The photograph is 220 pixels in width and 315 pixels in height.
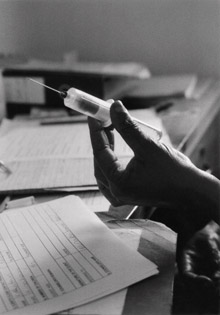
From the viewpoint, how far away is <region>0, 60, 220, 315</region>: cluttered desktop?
47 centimetres

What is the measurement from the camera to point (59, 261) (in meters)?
0.53

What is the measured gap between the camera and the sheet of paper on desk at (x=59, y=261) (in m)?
0.47

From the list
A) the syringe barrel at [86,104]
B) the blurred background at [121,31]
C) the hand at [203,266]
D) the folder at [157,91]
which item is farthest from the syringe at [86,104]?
the blurred background at [121,31]

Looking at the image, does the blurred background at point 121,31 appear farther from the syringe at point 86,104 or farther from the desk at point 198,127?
the syringe at point 86,104

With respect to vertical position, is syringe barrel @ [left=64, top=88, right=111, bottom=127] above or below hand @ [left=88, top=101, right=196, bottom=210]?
above

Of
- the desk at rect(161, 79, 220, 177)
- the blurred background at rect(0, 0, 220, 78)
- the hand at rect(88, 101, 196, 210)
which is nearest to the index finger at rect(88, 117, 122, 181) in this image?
the hand at rect(88, 101, 196, 210)

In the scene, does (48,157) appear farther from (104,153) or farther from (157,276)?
(157,276)

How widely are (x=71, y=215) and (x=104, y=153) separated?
0.34 ft

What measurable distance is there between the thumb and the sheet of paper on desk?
122 millimetres

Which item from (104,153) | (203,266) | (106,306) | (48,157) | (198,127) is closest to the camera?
(106,306)

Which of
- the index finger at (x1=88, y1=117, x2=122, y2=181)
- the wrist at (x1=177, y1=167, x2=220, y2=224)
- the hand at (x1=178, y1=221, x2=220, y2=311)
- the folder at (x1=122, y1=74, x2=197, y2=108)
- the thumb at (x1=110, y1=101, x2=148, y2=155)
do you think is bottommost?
the hand at (x1=178, y1=221, x2=220, y2=311)

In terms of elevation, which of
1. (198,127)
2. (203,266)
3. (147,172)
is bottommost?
(203,266)

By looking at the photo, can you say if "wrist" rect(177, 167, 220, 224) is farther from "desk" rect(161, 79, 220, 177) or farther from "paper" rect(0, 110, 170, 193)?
"desk" rect(161, 79, 220, 177)

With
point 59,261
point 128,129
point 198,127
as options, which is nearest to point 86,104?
point 128,129
